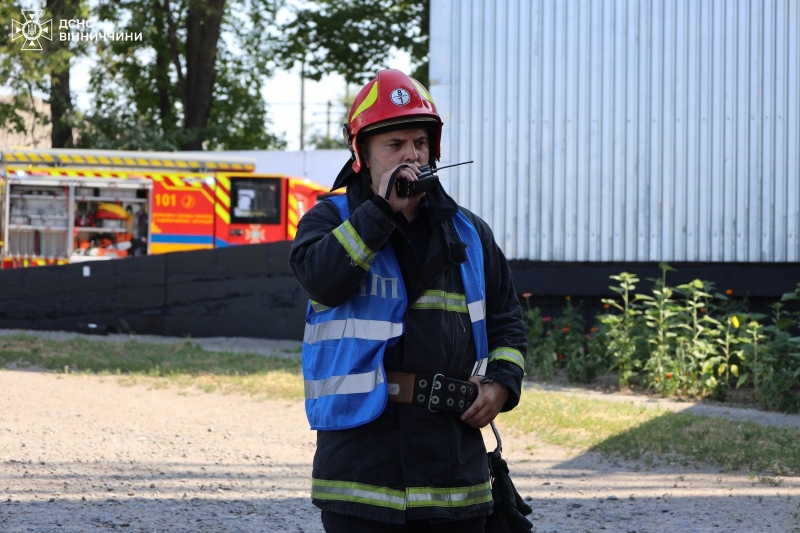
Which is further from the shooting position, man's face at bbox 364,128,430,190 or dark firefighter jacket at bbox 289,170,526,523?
man's face at bbox 364,128,430,190

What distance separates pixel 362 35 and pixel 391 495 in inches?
996

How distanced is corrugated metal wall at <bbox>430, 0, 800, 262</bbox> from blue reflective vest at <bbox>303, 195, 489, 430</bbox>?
347 inches

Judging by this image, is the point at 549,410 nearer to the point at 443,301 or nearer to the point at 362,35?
the point at 443,301

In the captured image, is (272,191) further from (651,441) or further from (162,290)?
(651,441)

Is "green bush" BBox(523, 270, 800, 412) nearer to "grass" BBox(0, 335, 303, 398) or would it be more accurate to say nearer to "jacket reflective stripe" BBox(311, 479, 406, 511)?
"grass" BBox(0, 335, 303, 398)

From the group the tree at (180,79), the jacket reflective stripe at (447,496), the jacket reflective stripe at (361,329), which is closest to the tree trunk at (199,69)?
the tree at (180,79)

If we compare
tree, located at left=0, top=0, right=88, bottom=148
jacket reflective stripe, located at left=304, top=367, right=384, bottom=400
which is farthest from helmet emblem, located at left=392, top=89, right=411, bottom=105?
tree, located at left=0, top=0, right=88, bottom=148

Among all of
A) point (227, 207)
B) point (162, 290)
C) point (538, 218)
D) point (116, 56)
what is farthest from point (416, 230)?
point (116, 56)

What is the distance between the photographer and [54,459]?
675 cm

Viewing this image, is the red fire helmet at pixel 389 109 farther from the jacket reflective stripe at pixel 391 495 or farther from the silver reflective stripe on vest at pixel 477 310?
the jacket reflective stripe at pixel 391 495

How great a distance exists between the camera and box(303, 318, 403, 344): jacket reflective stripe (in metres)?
2.84

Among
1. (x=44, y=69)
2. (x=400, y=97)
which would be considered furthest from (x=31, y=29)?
(x=400, y=97)

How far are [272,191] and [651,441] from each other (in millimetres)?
13528

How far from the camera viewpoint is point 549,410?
335 inches
